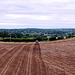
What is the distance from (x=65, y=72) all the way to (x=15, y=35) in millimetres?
64723

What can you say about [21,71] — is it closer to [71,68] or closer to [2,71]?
[2,71]

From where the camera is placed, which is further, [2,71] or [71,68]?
[71,68]

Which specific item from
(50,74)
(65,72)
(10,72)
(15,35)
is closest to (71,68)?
(65,72)

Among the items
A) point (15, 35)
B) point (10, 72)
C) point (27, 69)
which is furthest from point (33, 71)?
point (15, 35)

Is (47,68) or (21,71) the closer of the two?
(21,71)

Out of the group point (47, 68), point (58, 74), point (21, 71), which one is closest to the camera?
point (58, 74)

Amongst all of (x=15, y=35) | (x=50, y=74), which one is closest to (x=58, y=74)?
(x=50, y=74)

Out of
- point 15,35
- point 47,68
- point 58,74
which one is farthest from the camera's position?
point 15,35

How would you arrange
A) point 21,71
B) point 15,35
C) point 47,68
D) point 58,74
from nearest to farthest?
point 58,74 < point 21,71 < point 47,68 < point 15,35

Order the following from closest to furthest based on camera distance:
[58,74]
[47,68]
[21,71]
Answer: [58,74], [21,71], [47,68]

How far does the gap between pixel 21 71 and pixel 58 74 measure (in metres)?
3.20

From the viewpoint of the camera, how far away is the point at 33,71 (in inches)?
559

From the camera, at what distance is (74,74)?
13.4 metres

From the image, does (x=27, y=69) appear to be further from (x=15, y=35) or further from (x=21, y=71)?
(x=15, y=35)
